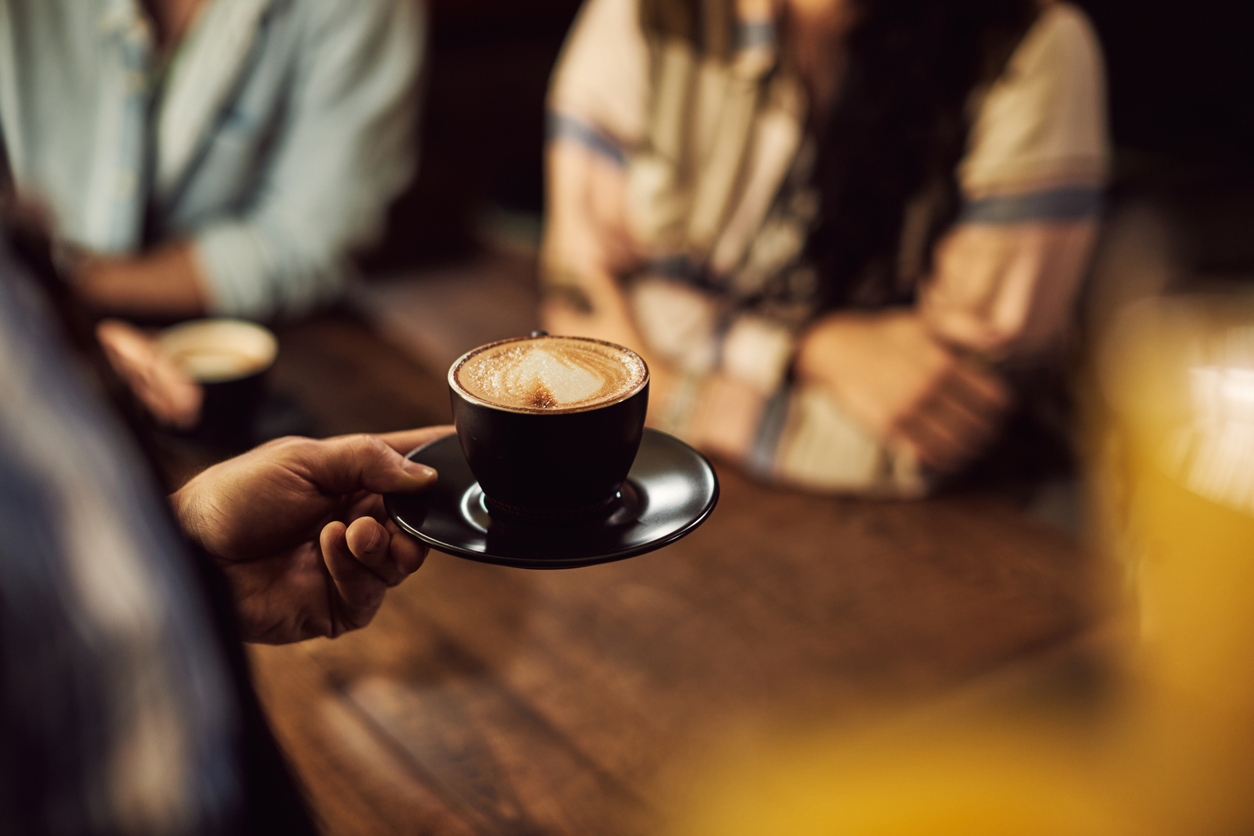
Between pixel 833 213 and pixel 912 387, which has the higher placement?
pixel 833 213

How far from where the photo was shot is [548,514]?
54cm

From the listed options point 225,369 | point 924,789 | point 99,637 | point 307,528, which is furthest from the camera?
point 225,369

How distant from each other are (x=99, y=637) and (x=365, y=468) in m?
0.25

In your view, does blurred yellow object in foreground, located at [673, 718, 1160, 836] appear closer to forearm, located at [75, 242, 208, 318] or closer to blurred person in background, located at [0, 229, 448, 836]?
blurred person in background, located at [0, 229, 448, 836]

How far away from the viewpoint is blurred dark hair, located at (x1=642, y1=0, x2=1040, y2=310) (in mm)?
1294

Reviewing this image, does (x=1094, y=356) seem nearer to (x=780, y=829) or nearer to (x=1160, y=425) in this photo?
(x=1160, y=425)

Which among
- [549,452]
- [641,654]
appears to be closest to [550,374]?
[549,452]

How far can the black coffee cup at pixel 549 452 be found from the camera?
0.50 metres

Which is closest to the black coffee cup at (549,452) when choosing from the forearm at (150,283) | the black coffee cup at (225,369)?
the black coffee cup at (225,369)

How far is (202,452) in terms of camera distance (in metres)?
0.95

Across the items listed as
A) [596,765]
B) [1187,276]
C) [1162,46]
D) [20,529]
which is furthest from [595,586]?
[1162,46]

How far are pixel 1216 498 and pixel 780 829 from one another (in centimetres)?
59

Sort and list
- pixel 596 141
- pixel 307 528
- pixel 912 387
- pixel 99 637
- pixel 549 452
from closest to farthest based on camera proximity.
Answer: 1. pixel 99 637
2. pixel 549 452
3. pixel 307 528
4. pixel 912 387
5. pixel 596 141

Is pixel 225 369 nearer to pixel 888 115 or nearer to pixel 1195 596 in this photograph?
pixel 888 115
